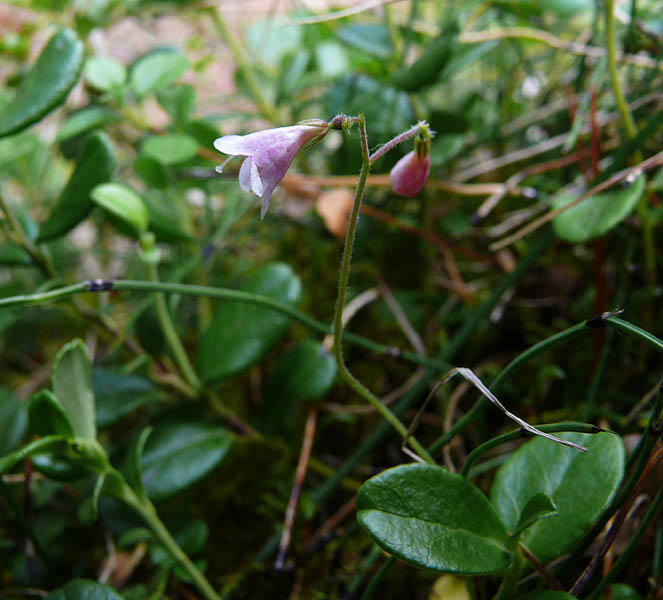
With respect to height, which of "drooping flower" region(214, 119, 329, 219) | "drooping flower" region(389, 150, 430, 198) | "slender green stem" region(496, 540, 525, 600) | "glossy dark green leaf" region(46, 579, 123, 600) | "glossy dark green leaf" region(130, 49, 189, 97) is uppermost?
"drooping flower" region(214, 119, 329, 219)

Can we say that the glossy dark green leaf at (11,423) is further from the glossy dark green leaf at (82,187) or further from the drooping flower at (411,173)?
the drooping flower at (411,173)

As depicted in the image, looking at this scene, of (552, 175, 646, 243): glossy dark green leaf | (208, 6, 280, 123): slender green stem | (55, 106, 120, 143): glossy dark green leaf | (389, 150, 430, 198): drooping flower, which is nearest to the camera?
(389, 150, 430, 198): drooping flower

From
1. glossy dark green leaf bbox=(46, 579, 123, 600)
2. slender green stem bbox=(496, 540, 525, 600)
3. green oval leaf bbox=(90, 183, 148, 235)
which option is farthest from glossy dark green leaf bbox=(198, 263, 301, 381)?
slender green stem bbox=(496, 540, 525, 600)

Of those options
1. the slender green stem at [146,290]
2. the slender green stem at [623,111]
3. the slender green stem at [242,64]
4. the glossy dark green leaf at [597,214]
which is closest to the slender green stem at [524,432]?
the slender green stem at [146,290]

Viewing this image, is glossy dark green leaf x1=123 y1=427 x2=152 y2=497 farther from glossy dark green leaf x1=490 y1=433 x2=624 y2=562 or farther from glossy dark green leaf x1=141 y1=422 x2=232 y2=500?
glossy dark green leaf x1=490 y1=433 x2=624 y2=562

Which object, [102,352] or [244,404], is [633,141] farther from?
[102,352]

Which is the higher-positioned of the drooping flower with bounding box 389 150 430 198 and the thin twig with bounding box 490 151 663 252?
the drooping flower with bounding box 389 150 430 198
